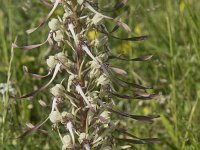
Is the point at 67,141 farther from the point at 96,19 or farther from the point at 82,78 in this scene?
the point at 96,19

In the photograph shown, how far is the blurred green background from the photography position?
3264mm

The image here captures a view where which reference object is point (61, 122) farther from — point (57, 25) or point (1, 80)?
point (1, 80)

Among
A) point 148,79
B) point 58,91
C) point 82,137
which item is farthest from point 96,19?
point 148,79

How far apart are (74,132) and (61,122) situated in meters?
0.07

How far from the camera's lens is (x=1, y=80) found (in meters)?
4.30

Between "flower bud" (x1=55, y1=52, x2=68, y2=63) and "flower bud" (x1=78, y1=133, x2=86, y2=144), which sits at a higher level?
"flower bud" (x1=55, y1=52, x2=68, y2=63)

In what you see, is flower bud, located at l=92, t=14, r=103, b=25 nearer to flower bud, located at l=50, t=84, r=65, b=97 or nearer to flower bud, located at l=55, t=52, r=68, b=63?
flower bud, located at l=55, t=52, r=68, b=63

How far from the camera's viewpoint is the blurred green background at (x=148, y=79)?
3264mm

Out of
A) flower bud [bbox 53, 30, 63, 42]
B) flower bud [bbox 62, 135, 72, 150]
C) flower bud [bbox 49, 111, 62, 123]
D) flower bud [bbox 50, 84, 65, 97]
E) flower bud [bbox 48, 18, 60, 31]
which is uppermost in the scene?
flower bud [bbox 48, 18, 60, 31]

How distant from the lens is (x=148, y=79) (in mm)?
4559

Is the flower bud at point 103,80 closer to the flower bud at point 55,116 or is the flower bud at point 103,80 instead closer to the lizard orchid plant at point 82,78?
the lizard orchid plant at point 82,78

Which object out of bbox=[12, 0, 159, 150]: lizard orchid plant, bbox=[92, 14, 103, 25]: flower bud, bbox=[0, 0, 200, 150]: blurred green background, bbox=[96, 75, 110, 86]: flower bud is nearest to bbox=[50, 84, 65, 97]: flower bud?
bbox=[12, 0, 159, 150]: lizard orchid plant

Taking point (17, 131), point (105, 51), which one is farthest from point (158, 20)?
point (105, 51)

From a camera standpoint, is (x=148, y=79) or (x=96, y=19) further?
(x=148, y=79)
